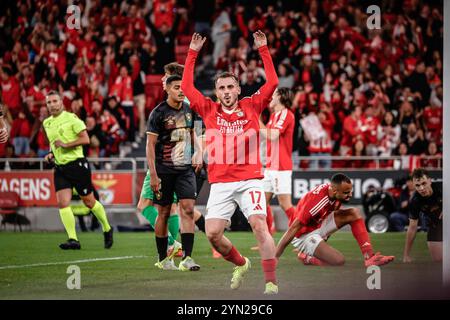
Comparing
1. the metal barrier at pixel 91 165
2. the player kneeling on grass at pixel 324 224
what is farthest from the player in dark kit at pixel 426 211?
the metal barrier at pixel 91 165

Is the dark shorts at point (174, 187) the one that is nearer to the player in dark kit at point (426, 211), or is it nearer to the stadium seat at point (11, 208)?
the player in dark kit at point (426, 211)

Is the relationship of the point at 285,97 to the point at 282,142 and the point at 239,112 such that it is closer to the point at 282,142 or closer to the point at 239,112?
the point at 282,142

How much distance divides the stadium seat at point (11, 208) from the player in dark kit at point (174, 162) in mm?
9241

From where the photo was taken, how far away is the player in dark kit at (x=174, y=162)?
37.4 feet

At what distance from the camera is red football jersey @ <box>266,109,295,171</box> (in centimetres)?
1453

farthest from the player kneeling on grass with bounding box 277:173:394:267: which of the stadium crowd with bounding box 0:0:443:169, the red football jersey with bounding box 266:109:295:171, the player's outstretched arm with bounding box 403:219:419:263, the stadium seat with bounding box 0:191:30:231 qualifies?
the stadium seat with bounding box 0:191:30:231

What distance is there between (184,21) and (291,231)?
49.8 feet

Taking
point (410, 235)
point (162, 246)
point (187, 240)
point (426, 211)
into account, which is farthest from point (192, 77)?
point (426, 211)

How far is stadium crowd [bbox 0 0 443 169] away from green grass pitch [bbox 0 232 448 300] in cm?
600

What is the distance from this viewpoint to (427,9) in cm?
2492

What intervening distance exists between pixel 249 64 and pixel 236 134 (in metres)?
12.9

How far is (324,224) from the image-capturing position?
467 inches
